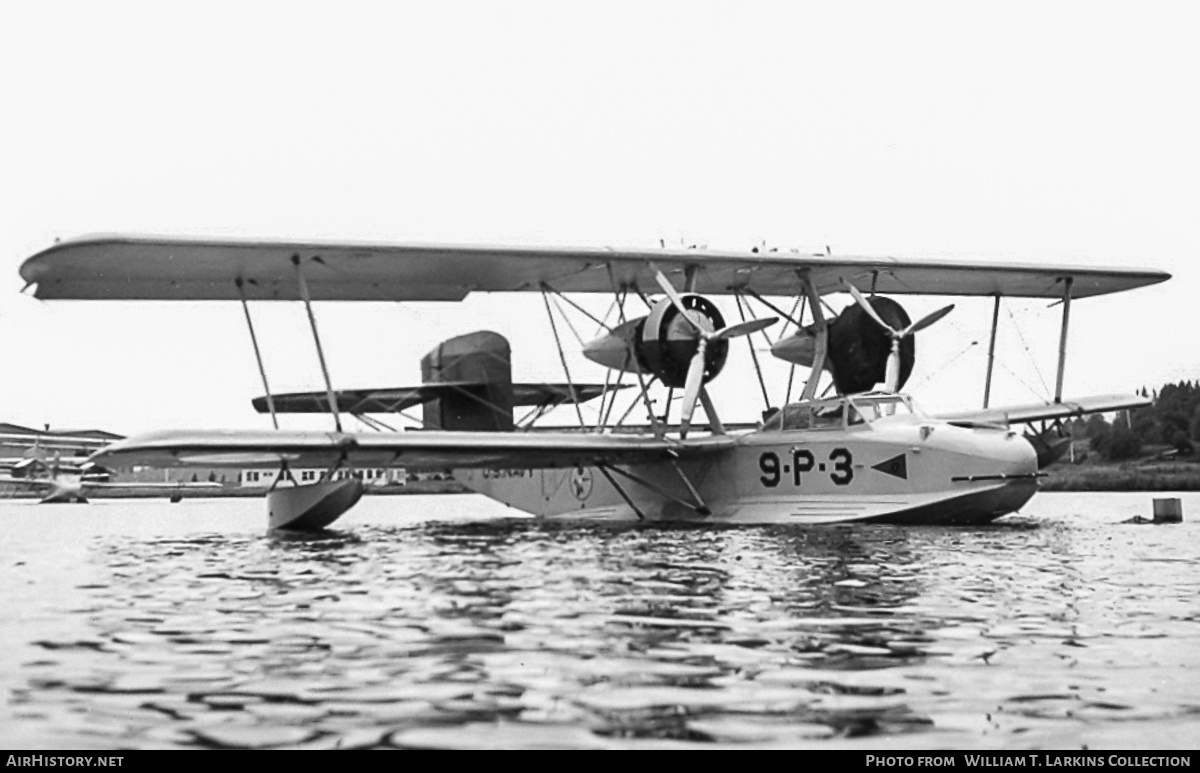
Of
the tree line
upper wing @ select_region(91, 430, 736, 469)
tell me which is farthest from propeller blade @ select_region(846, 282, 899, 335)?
the tree line

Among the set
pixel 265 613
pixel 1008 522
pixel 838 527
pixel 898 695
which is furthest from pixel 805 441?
pixel 898 695

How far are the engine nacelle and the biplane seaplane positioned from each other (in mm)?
33

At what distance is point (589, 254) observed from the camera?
21031 millimetres

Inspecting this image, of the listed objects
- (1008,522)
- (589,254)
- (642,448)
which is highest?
(589,254)

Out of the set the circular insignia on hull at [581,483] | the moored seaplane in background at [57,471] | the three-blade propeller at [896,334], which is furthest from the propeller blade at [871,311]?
the moored seaplane in background at [57,471]

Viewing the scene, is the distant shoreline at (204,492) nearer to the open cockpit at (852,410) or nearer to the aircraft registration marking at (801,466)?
the aircraft registration marking at (801,466)

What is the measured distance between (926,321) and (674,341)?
15.1 ft

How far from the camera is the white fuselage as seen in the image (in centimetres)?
1889

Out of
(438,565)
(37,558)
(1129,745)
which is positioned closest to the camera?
(1129,745)

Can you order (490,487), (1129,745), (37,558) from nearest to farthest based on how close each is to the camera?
(1129,745)
(37,558)
(490,487)

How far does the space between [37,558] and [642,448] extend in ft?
30.2

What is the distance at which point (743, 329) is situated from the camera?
69.6 ft

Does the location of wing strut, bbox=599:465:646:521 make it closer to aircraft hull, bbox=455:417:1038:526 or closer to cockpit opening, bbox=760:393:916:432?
aircraft hull, bbox=455:417:1038:526

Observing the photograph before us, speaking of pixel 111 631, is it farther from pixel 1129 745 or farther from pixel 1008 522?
pixel 1008 522
